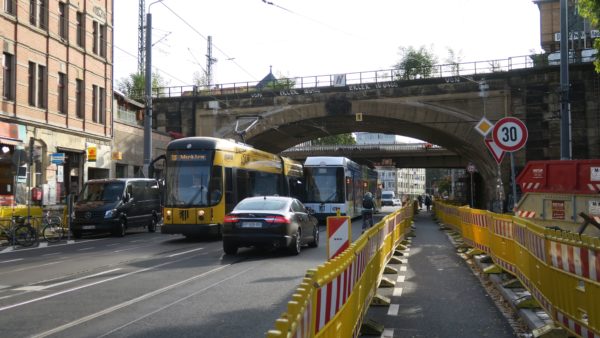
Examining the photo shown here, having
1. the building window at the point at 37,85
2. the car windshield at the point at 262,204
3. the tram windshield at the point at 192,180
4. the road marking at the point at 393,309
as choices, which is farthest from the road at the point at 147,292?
the building window at the point at 37,85

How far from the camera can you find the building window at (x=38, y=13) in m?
26.1

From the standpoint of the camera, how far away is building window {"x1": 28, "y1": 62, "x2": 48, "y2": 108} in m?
26.1

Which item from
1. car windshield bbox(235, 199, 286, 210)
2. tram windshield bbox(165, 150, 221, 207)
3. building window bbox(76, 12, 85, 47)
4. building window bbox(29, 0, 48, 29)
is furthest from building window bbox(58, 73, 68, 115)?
car windshield bbox(235, 199, 286, 210)

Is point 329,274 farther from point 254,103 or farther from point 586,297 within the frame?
point 254,103

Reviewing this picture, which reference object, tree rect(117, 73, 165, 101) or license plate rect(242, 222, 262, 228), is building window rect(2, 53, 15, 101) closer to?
license plate rect(242, 222, 262, 228)

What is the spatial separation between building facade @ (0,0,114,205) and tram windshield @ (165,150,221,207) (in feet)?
17.4

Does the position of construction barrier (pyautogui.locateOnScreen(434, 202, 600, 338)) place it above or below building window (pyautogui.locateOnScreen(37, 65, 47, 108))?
below

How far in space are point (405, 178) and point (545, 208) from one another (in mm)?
145655

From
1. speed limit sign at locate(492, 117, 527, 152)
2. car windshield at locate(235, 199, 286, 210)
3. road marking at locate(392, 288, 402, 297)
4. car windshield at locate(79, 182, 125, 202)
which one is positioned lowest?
road marking at locate(392, 288, 402, 297)

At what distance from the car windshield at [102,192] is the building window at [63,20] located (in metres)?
10.1

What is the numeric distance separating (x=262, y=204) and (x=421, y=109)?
24777mm

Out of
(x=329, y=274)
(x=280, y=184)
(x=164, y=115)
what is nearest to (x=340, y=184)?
(x=280, y=184)

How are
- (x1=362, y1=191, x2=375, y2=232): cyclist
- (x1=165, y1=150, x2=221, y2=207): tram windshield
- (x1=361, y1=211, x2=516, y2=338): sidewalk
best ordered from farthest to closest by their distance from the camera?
1. (x1=362, y1=191, x2=375, y2=232): cyclist
2. (x1=165, y1=150, x2=221, y2=207): tram windshield
3. (x1=361, y1=211, x2=516, y2=338): sidewalk

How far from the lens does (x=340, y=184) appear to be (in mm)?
28562
